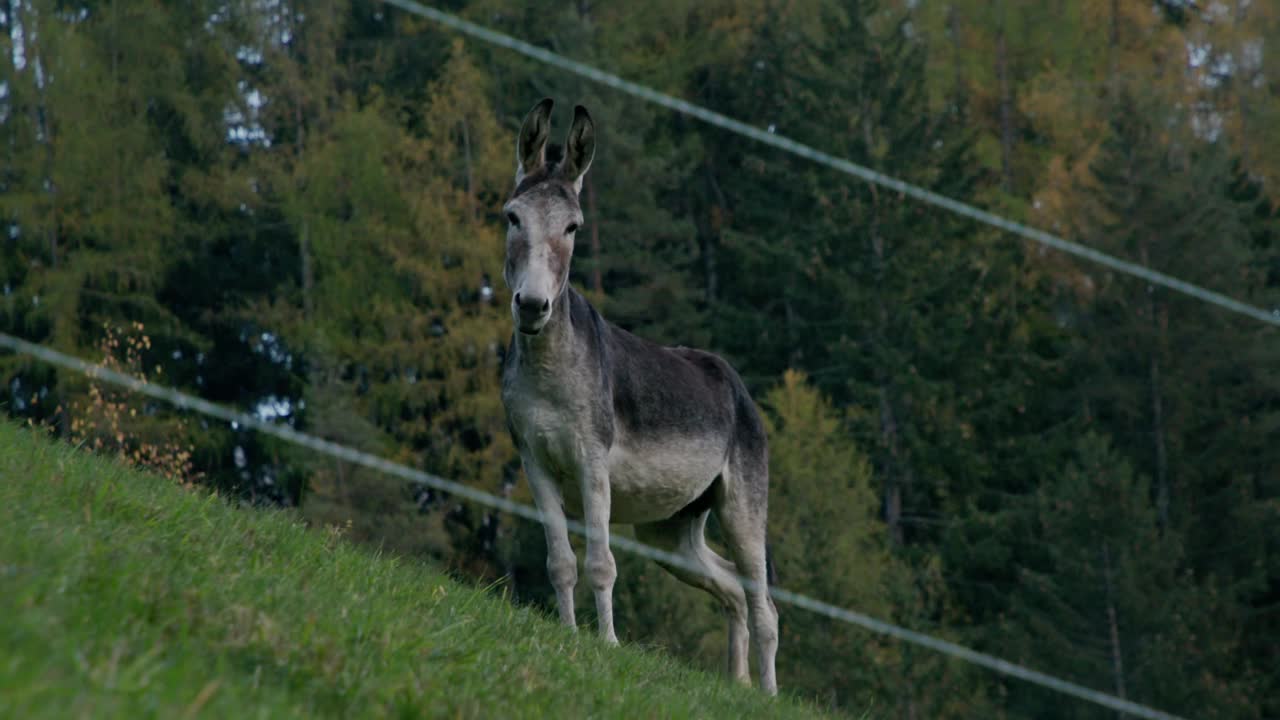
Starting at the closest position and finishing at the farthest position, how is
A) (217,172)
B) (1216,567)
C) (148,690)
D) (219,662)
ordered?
(148,690)
(219,662)
(1216,567)
(217,172)

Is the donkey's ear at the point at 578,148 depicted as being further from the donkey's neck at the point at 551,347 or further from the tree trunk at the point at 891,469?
the tree trunk at the point at 891,469

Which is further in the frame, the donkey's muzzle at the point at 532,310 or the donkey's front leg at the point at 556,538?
the donkey's front leg at the point at 556,538

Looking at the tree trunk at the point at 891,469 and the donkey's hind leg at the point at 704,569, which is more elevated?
the donkey's hind leg at the point at 704,569

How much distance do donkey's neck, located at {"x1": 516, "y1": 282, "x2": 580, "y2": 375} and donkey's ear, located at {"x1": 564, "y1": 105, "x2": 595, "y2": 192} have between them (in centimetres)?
71

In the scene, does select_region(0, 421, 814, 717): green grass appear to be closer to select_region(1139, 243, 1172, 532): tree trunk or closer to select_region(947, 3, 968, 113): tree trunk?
→ select_region(1139, 243, 1172, 532): tree trunk

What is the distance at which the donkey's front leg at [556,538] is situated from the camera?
8.49 metres

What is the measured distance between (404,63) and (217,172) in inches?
343

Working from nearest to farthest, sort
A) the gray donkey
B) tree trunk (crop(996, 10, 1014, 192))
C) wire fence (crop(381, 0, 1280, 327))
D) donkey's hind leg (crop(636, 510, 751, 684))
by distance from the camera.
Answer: the gray donkey, donkey's hind leg (crop(636, 510, 751, 684)), wire fence (crop(381, 0, 1280, 327)), tree trunk (crop(996, 10, 1014, 192))

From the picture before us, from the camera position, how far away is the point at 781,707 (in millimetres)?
8211

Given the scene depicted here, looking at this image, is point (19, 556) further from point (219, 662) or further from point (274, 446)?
point (274, 446)

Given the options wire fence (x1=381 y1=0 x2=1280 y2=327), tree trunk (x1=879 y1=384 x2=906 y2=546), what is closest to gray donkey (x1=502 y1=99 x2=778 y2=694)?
wire fence (x1=381 y1=0 x2=1280 y2=327)

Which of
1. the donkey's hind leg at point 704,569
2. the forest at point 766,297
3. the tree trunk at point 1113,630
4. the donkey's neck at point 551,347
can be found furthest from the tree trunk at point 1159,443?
the donkey's neck at point 551,347

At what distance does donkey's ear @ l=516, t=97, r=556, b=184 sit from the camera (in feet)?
29.1

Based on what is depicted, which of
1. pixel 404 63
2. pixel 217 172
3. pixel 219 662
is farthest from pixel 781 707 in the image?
pixel 404 63
